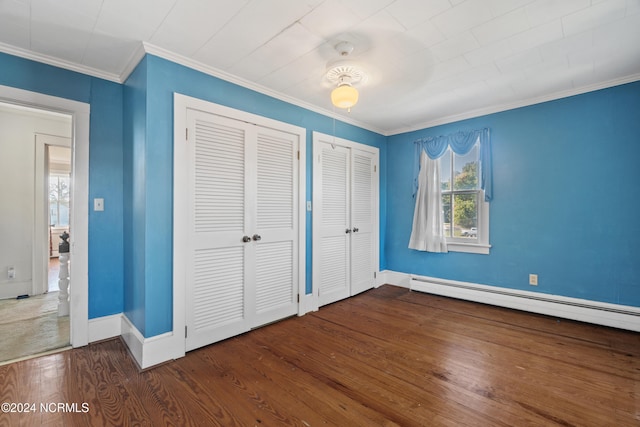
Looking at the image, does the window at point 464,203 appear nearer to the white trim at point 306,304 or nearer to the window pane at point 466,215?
the window pane at point 466,215

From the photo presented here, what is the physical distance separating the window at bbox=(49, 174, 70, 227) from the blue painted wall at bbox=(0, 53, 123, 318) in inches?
261

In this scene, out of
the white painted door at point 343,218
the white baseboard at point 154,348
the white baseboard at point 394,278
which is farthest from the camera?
the white baseboard at point 394,278

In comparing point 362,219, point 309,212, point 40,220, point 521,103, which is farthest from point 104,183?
point 521,103

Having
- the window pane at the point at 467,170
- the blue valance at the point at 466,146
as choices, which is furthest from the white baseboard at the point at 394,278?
the window pane at the point at 467,170

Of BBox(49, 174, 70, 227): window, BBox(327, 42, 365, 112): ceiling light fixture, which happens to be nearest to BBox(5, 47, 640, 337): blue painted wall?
BBox(327, 42, 365, 112): ceiling light fixture

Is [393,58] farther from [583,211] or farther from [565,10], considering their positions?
A: [583,211]

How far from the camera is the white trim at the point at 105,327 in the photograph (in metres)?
2.55

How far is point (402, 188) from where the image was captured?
4496mm

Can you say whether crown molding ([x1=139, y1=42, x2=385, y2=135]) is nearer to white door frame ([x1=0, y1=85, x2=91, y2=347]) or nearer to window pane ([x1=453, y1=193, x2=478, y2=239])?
white door frame ([x1=0, y1=85, x2=91, y2=347])

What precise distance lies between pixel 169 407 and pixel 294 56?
2655mm

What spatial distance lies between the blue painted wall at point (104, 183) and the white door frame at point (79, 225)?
4 cm

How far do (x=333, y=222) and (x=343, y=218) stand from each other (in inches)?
8.2

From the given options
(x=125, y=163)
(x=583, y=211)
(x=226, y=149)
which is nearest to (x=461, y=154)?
(x=583, y=211)

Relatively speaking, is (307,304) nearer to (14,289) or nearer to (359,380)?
(359,380)
